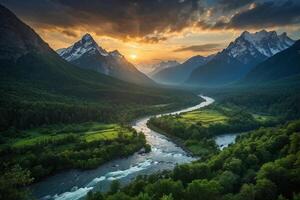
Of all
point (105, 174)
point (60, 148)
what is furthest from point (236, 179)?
point (60, 148)

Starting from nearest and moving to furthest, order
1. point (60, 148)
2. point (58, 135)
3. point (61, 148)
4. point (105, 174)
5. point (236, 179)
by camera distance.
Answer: point (236, 179) → point (105, 174) → point (60, 148) → point (61, 148) → point (58, 135)

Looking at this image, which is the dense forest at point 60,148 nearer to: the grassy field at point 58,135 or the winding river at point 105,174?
the grassy field at point 58,135

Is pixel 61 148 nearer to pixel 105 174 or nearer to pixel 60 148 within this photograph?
pixel 60 148

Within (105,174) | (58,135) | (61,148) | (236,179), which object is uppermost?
(58,135)

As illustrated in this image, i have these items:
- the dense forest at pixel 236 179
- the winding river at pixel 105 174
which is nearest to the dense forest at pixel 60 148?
the winding river at pixel 105 174

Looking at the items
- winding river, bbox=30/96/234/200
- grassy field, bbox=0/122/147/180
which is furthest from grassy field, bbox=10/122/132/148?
winding river, bbox=30/96/234/200

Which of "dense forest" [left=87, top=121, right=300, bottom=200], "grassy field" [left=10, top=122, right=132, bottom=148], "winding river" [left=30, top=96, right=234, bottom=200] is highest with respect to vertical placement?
"grassy field" [left=10, top=122, right=132, bottom=148]

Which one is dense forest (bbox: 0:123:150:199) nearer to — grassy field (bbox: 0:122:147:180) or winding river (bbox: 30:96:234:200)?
grassy field (bbox: 0:122:147:180)
